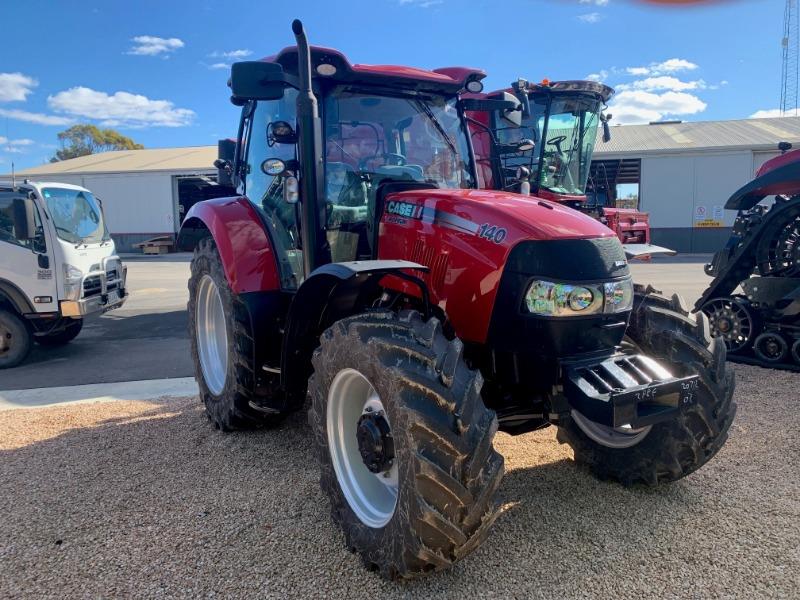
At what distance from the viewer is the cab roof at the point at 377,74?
131 inches

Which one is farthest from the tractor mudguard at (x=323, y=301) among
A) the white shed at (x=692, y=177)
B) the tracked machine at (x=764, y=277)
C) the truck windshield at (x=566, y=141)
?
the white shed at (x=692, y=177)

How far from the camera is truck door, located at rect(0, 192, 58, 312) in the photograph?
7070 millimetres

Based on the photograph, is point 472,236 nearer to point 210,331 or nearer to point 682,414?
point 682,414

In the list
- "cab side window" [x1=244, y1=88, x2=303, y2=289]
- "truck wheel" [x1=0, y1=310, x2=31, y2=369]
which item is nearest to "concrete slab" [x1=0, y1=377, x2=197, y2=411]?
"truck wheel" [x1=0, y1=310, x2=31, y2=369]

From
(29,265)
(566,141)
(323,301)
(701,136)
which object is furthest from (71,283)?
(701,136)

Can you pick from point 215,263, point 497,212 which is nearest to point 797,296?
point 497,212

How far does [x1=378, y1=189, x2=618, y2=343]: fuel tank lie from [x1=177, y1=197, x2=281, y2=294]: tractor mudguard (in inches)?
42.5

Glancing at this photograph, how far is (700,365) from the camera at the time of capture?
2820mm

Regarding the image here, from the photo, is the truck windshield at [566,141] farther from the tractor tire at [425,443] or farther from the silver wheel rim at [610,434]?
the tractor tire at [425,443]

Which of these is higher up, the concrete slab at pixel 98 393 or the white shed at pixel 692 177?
the white shed at pixel 692 177

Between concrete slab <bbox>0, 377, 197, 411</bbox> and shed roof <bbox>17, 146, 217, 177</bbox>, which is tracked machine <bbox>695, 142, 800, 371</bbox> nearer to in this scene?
concrete slab <bbox>0, 377, 197, 411</bbox>

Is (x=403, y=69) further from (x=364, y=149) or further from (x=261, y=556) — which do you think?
(x=261, y=556)

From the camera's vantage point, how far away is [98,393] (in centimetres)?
573

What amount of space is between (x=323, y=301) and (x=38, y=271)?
225 inches
